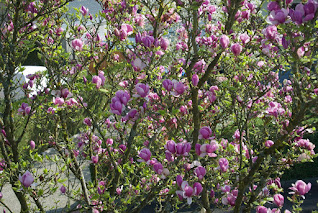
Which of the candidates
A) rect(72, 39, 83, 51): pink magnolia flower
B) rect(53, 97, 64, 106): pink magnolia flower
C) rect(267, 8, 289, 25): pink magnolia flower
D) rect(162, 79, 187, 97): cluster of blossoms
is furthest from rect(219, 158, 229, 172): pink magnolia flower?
rect(72, 39, 83, 51): pink magnolia flower

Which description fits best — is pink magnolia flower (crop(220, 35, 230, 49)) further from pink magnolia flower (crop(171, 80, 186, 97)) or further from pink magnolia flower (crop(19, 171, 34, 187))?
pink magnolia flower (crop(19, 171, 34, 187))

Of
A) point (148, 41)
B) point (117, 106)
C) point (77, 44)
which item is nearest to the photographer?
point (117, 106)

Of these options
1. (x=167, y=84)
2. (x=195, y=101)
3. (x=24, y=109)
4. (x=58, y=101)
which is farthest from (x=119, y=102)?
(x=24, y=109)

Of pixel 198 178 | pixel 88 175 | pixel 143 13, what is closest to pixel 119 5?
pixel 143 13

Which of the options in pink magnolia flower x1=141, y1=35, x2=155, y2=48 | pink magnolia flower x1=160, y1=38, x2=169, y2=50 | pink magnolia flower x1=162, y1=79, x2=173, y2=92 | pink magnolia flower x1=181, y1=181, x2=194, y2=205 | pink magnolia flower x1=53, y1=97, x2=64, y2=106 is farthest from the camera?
pink magnolia flower x1=53, y1=97, x2=64, y2=106

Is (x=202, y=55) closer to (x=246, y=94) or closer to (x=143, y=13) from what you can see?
(x=246, y=94)

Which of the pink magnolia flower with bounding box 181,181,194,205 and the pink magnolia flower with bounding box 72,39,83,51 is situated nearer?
the pink magnolia flower with bounding box 181,181,194,205

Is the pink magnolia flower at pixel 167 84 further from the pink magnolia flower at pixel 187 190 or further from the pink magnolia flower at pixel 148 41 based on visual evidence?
the pink magnolia flower at pixel 187 190

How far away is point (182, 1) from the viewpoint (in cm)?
237

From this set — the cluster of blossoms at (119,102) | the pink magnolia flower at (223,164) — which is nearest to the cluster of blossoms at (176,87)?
the cluster of blossoms at (119,102)

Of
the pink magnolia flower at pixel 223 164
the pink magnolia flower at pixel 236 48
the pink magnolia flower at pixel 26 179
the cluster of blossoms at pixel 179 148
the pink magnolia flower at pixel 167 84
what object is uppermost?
the pink magnolia flower at pixel 236 48

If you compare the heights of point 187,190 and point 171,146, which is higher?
point 171,146

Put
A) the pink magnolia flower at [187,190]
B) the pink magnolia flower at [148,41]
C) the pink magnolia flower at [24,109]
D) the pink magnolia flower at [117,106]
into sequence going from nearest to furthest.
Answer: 1. the pink magnolia flower at [187,190]
2. the pink magnolia flower at [117,106]
3. the pink magnolia flower at [148,41]
4. the pink magnolia flower at [24,109]

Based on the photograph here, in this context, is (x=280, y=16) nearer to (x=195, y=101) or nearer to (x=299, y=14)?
(x=299, y=14)
